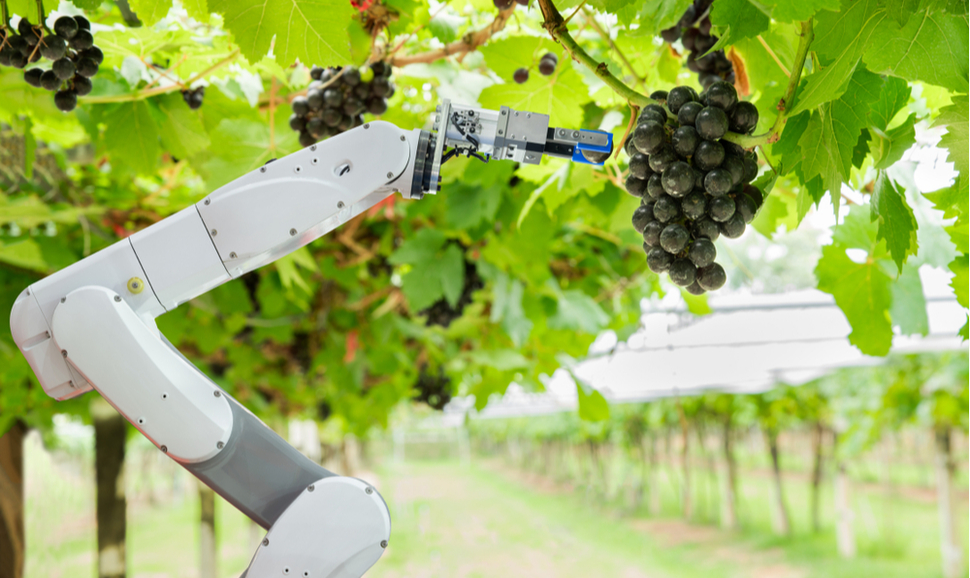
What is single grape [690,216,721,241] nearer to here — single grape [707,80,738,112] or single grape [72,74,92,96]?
single grape [707,80,738,112]

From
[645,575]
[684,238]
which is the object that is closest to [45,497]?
[684,238]

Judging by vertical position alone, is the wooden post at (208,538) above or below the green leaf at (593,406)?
below

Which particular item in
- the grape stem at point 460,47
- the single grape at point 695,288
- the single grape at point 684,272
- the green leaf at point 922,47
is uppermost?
the grape stem at point 460,47

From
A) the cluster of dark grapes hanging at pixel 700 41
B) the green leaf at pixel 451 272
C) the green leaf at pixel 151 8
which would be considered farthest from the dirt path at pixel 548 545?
the green leaf at pixel 151 8

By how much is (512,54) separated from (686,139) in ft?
2.02

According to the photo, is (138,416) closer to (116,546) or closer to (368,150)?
(368,150)

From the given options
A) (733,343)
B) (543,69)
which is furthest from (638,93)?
(733,343)

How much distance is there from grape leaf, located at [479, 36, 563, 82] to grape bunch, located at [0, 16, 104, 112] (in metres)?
A: 0.68

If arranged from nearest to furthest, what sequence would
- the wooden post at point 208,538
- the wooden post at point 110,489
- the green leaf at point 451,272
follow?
1. the green leaf at point 451,272
2. the wooden post at point 110,489
3. the wooden post at point 208,538

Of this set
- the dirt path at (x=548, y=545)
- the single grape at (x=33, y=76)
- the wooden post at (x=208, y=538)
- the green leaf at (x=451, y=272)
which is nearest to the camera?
the single grape at (x=33, y=76)

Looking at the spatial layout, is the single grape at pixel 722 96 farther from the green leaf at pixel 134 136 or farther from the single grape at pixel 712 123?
the green leaf at pixel 134 136

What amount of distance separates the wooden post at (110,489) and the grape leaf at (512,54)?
11.6 ft

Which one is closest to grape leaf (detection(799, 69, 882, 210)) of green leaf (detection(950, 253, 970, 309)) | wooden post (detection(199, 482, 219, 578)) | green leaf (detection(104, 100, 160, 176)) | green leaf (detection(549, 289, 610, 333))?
green leaf (detection(950, 253, 970, 309))

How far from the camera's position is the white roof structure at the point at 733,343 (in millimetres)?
4355
